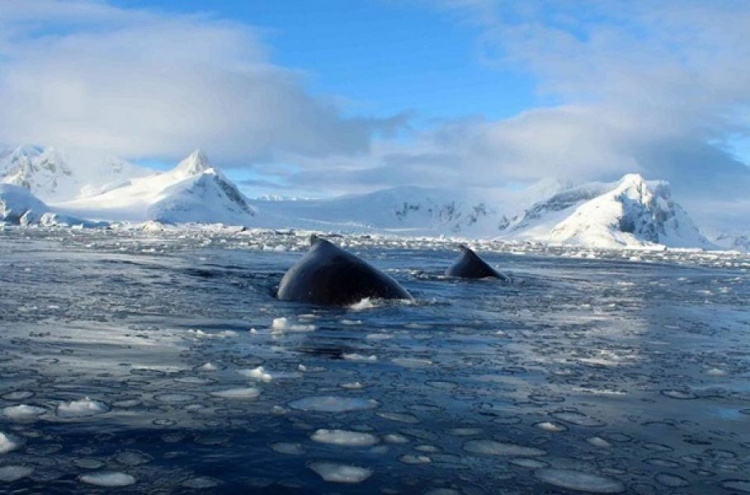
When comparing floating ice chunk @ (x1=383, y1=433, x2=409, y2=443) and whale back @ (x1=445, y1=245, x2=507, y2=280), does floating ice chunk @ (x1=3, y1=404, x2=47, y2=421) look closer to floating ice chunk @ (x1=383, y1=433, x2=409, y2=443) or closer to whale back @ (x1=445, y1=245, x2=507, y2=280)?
floating ice chunk @ (x1=383, y1=433, x2=409, y2=443)

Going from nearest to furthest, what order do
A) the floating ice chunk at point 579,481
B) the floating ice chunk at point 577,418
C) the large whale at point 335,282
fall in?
1. the floating ice chunk at point 579,481
2. the floating ice chunk at point 577,418
3. the large whale at point 335,282

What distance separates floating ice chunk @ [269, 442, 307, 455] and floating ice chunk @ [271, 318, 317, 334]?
5.29 m

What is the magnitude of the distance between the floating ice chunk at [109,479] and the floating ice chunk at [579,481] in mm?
2431

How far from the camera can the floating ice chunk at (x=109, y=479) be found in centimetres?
409

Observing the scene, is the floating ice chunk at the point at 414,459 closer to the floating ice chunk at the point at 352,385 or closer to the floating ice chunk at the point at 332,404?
the floating ice chunk at the point at 332,404

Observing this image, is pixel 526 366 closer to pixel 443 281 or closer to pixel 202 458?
Answer: pixel 202 458

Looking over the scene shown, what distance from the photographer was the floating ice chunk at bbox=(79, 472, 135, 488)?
4089 millimetres

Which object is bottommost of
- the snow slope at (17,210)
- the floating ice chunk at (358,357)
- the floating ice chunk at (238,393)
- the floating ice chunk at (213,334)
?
the floating ice chunk at (238,393)

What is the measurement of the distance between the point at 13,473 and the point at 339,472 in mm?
1870

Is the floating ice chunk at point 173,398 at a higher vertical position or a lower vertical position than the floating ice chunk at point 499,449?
higher

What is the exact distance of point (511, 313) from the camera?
13.8m

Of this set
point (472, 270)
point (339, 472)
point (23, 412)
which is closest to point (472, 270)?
point (472, 270)

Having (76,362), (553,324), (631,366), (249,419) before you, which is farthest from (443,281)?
(249,419)

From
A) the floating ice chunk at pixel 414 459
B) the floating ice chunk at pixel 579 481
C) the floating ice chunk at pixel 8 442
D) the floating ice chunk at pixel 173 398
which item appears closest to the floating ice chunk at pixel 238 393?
the floating ice chunk at pixel 173 398
